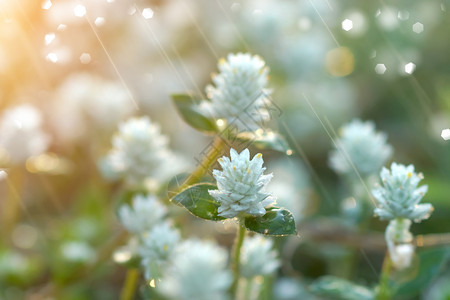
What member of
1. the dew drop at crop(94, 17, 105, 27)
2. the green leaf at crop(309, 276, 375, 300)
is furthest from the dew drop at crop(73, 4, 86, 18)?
the green leaf at crop(309, 276, 375, 300)

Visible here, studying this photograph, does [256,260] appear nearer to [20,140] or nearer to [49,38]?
[20,140]

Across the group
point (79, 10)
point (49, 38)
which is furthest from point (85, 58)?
point (49, 38)

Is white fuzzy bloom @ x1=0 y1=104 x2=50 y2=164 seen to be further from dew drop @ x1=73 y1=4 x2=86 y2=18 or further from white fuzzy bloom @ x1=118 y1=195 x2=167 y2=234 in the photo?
dew drop @ x1=73 y1=4 x2=86 y2=18

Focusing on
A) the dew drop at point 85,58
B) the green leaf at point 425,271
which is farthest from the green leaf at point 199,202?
the dew drop at point 85,58

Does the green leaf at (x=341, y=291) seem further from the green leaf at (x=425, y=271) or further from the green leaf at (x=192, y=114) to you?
the green leaf at (x=192, y=114)

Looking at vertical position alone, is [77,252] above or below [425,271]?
above
